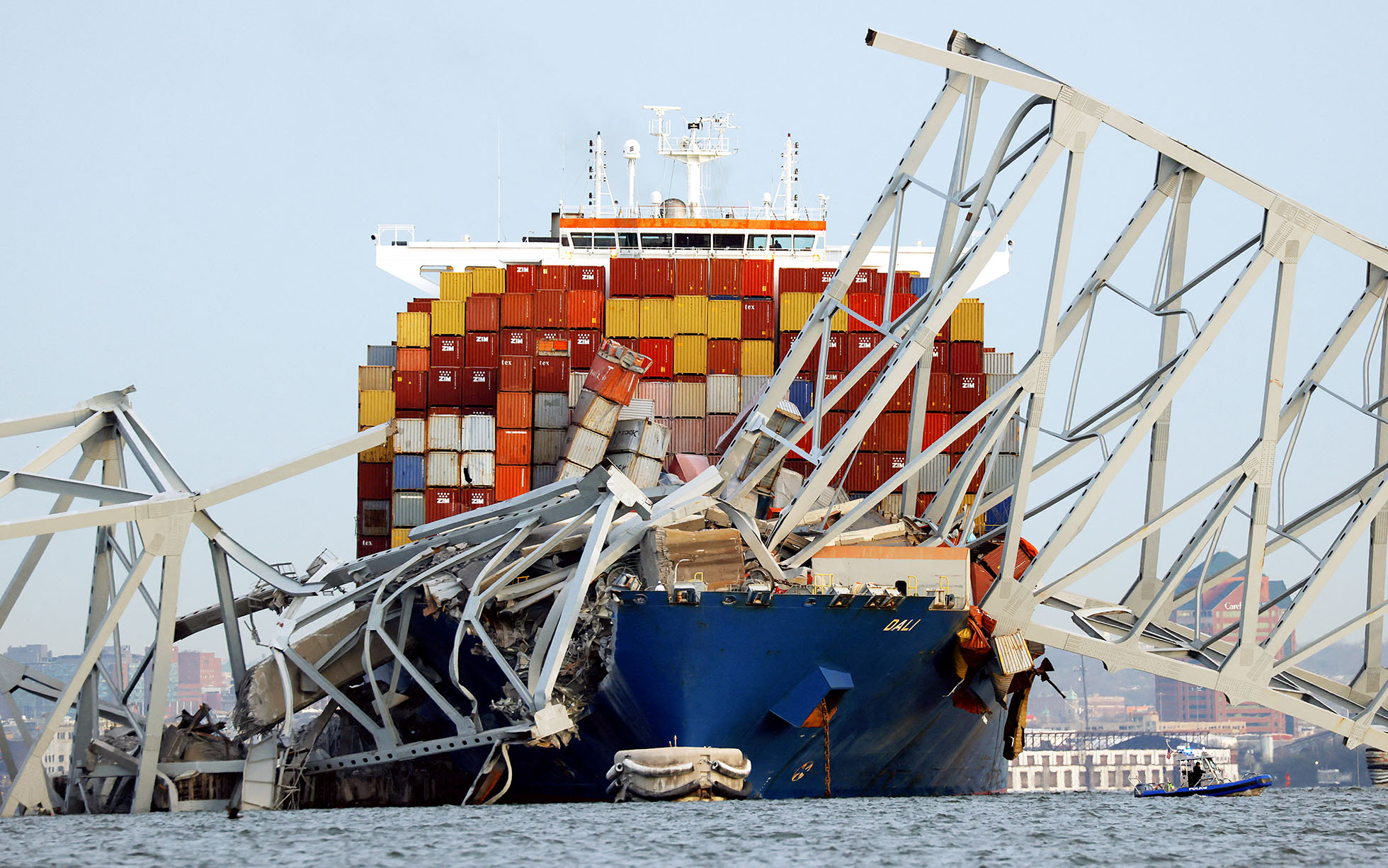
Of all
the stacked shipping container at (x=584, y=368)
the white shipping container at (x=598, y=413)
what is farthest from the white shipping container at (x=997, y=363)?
the white shipping container at (x=598, y=413)

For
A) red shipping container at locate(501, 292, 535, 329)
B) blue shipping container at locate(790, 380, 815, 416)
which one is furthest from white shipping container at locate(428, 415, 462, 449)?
blue shipping container at locate(790, 380, 815, 416)

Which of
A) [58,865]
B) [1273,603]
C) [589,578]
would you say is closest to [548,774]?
[589,578]

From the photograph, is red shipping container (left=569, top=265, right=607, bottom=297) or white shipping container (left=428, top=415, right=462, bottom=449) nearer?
white shipping container (left=428, top=415, right=462, bottom=449)

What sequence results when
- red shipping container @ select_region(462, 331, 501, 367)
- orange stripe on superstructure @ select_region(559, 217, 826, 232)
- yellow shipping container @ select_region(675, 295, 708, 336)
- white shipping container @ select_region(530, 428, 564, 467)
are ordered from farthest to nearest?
orange stripe on superstructure @ select_region(559, 217, 826, 232), yellow shipping container @ select_region(675, 295, 708, 336), red shipping container @ select_region(462, 331, 501, 367), white shipping container @ select_region(530, 428, 564, 467)

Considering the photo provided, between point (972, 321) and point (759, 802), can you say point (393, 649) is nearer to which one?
point (759, 802)

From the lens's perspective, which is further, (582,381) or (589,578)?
(582,381)

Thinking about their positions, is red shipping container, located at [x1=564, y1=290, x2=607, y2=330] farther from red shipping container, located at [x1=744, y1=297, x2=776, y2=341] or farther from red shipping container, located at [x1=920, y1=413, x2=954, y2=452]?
red shipping container, located at [x1=920, y1=413, x2=954, y2=452]

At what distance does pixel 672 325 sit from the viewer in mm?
42594

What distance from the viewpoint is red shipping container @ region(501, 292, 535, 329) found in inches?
1663

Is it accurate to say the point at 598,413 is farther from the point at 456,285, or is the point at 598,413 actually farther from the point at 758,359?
the point at 456,285

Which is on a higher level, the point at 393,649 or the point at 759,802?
the point at 393,649

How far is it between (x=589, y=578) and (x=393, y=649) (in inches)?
189

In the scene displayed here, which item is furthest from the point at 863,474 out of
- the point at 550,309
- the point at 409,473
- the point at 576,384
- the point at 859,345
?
the point at 409,473

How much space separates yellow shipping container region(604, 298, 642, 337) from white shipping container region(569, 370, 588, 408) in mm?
1935
